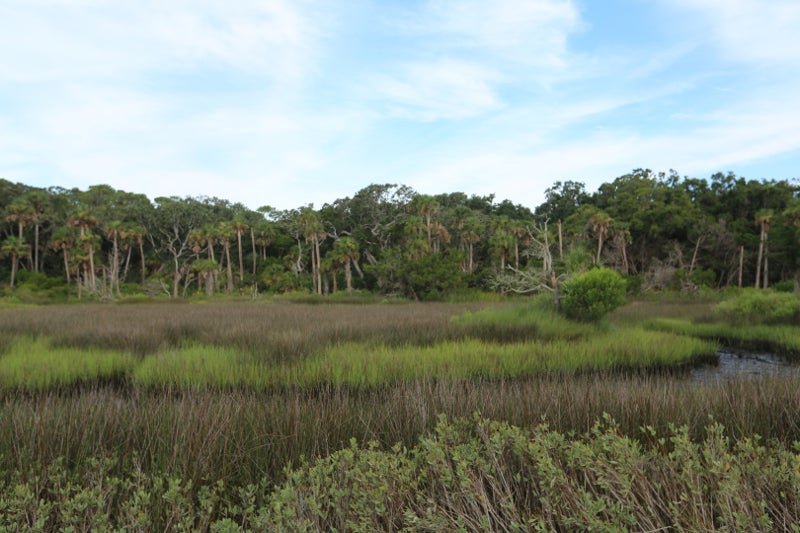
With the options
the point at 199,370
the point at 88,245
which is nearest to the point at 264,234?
the point at 88,245

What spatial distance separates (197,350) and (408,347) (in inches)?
192

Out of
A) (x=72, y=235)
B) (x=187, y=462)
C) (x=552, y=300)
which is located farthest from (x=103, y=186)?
(x=187, y=462)

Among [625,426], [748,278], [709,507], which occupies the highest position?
[709,507]

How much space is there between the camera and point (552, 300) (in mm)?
16062

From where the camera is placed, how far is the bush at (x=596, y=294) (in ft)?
44.9

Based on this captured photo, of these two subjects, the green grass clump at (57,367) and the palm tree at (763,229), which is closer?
the green grass clump at (57,367)

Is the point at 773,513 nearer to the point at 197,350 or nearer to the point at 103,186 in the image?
the point at 197,350

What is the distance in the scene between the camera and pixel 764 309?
15328 millimetres

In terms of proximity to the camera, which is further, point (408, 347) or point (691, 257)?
point (691, 257)

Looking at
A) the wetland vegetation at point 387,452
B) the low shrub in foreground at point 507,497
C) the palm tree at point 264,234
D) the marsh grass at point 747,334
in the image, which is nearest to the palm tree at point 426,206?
the palm tree at point 264,234

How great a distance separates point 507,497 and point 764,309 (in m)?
18.2

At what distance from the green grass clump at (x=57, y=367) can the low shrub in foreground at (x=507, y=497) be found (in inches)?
238

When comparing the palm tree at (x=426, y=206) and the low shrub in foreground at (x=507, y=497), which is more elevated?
the palm tree at (x=426, y=206)

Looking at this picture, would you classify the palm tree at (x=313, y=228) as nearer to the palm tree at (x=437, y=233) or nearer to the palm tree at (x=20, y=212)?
the palm tree at (x=437, y=233)
